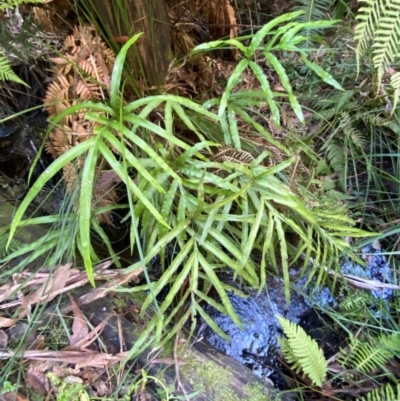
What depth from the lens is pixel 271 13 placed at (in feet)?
6.53

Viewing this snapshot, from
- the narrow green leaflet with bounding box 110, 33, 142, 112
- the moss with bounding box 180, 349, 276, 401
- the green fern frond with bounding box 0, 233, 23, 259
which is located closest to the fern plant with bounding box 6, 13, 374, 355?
the narrow green leaflet with bounding box 110, 33, 142, 112

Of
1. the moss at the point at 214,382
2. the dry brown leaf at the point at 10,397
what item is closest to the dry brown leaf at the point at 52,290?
the dry brown leaf at the point at 10,397

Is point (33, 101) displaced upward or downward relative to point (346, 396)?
upward

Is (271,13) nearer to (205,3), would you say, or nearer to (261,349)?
(205,3)

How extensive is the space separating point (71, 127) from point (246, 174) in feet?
2.37

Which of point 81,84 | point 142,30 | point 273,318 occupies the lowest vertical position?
point 273,318

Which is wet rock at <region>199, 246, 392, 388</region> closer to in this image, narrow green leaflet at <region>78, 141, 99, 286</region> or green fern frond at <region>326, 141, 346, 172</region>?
green fern frond at <region>326, 141, 346, 172</region>

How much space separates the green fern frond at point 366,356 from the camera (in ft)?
4.15

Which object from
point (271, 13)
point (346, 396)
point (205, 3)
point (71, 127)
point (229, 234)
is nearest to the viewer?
point (346, 396)

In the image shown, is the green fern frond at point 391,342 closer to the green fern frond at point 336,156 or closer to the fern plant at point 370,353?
the fern plant at point 370,353

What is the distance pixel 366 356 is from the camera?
1.28 metres

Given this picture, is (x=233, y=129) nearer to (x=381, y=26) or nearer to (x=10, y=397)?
(x=381, y=26)

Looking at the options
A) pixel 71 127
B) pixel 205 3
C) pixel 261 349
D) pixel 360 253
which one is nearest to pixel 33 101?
pixel 71 127

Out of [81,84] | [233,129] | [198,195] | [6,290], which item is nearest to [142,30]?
[81,84]
